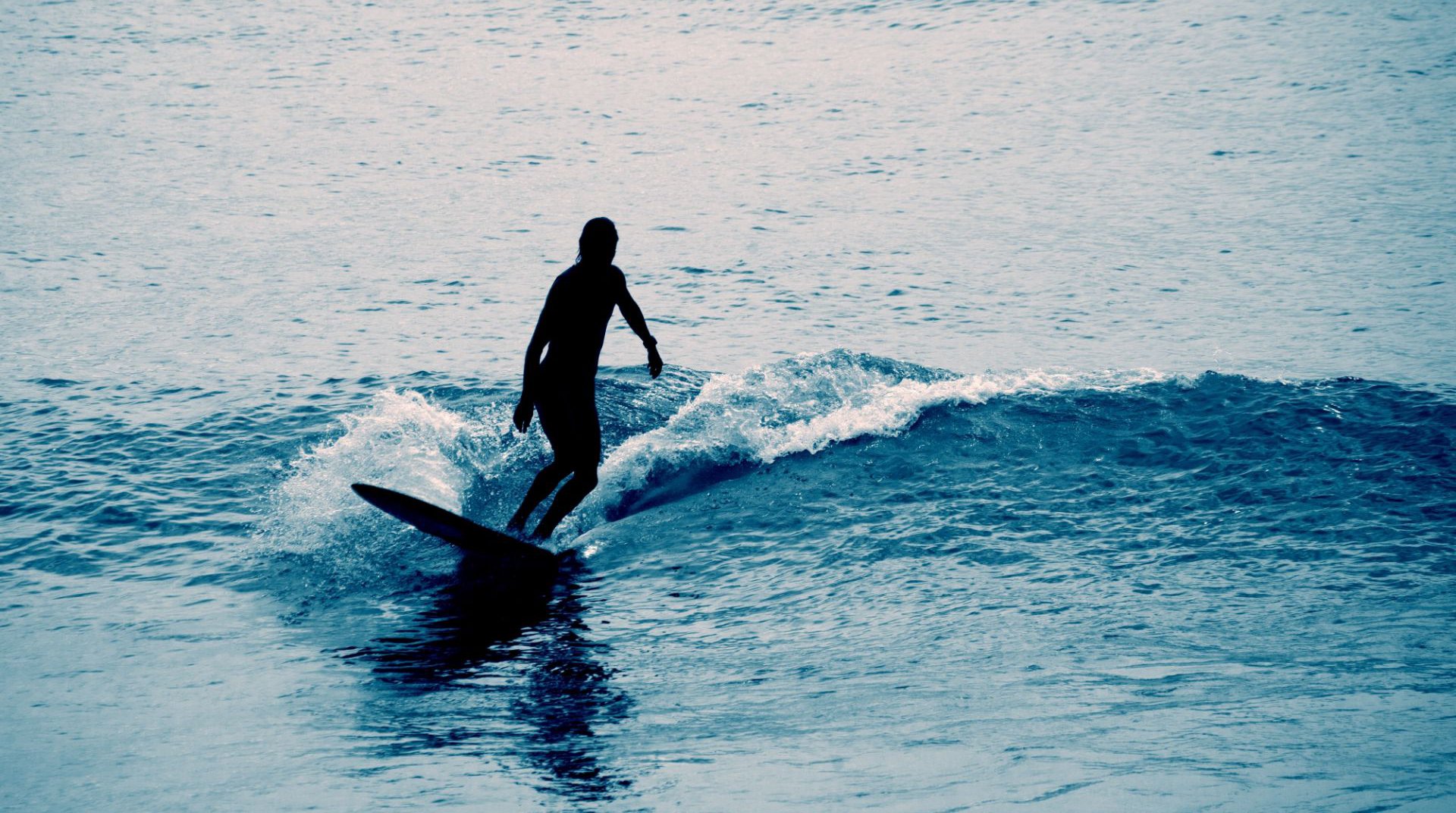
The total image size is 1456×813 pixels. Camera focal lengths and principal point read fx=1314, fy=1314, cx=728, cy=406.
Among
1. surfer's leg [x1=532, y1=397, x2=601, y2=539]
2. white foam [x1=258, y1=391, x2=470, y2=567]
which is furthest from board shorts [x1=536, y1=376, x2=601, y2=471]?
white foam [x1=258, y1=391, x2=470, y2=567]

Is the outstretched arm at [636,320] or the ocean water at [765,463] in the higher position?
the outstretched arm at [636,320]

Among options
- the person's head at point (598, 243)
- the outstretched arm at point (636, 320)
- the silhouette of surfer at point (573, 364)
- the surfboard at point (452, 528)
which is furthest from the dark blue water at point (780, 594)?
the person's head at point (598, 243)

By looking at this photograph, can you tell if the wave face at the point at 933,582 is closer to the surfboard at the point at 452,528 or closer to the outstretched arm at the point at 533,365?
the surfboard at the point at 452,528

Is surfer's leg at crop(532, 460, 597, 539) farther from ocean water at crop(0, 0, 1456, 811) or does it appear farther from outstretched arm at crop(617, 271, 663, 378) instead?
outstretched arm at crop(617, 271, 663, 378)

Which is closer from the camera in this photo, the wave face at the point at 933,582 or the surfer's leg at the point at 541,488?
the wave face at the point at 933,582

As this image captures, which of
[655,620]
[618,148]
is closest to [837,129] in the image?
[618,148]

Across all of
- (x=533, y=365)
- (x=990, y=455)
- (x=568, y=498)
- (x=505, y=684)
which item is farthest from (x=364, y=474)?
(x=990, y=455)

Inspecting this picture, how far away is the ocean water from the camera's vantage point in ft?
18.3

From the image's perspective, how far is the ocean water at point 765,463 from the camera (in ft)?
18.3

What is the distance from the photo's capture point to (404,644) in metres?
6.84

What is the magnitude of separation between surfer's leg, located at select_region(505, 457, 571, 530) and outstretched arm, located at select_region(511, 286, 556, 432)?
403mm

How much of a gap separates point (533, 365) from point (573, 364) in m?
0.27

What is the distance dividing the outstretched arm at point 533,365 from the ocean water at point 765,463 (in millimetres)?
996

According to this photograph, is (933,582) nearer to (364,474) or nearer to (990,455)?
(990,455)
